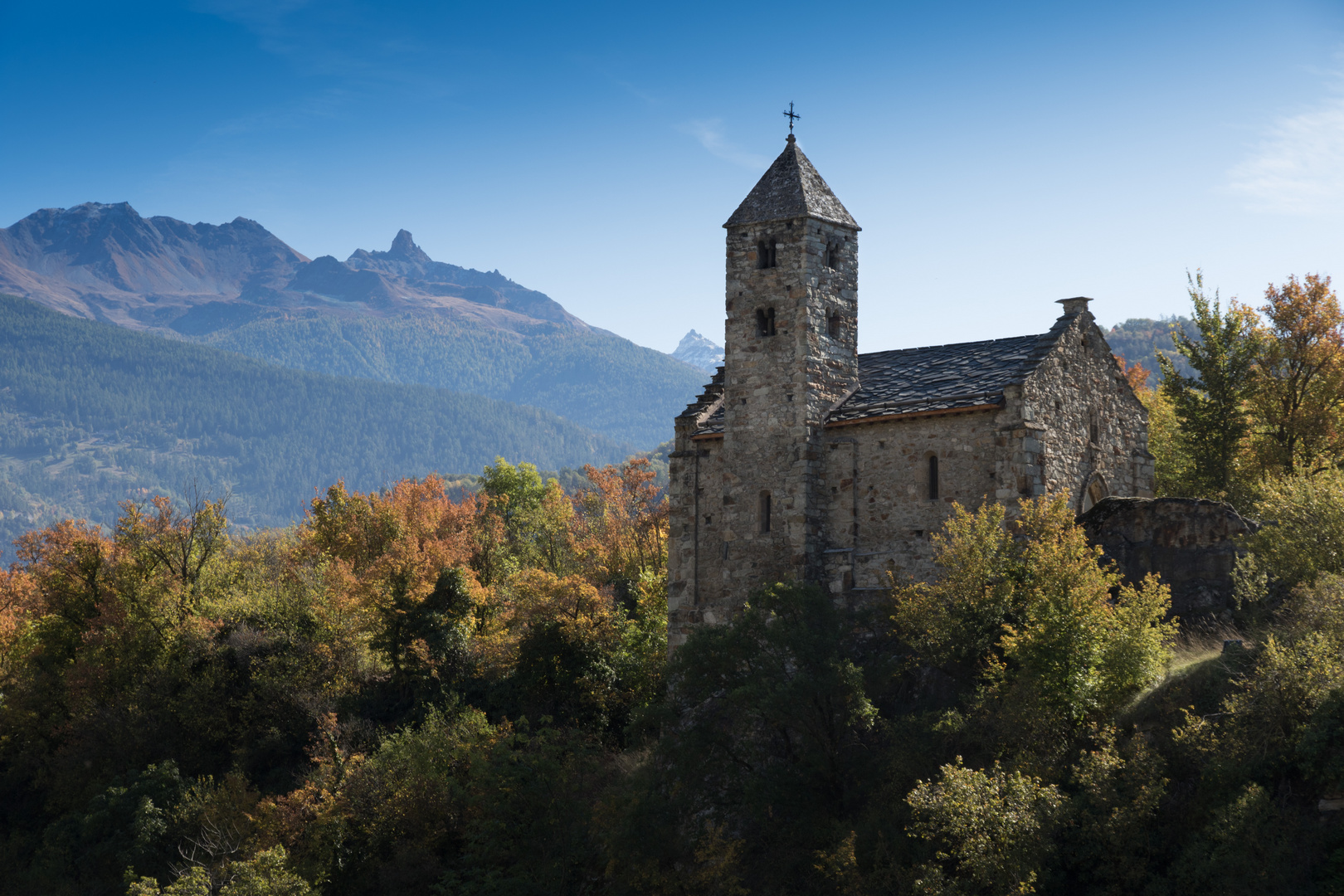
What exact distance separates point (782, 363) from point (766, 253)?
3475 millimetres

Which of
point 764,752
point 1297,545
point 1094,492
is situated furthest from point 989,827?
point 1094,492

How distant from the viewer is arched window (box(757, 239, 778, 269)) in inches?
1371

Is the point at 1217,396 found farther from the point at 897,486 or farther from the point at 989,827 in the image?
the point at 989,827

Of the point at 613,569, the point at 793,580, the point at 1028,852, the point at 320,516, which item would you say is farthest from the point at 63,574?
the point at 1028,852

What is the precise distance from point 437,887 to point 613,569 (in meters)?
29.5

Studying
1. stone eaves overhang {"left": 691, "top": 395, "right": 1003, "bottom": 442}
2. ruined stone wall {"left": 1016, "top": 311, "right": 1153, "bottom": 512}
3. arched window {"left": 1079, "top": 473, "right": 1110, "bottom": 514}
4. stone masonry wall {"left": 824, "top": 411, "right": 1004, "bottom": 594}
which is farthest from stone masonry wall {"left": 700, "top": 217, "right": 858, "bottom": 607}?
arched window {"left": 1079, "top": 473, "right": 1110, "bottom": 514}

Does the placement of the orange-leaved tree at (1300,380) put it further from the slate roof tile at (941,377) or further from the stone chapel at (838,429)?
the slate roof tile at (941,377)

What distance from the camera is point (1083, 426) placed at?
3388 centimetres

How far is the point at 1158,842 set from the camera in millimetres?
22344

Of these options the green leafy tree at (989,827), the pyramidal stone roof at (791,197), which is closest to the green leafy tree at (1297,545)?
the green leafy tree at (989,827)

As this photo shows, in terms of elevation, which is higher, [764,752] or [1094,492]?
[1094,492]

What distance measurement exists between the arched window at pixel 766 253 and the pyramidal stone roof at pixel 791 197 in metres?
0.65

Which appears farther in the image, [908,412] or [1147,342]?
[1147,342]

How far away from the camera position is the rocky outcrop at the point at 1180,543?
94.2ft
